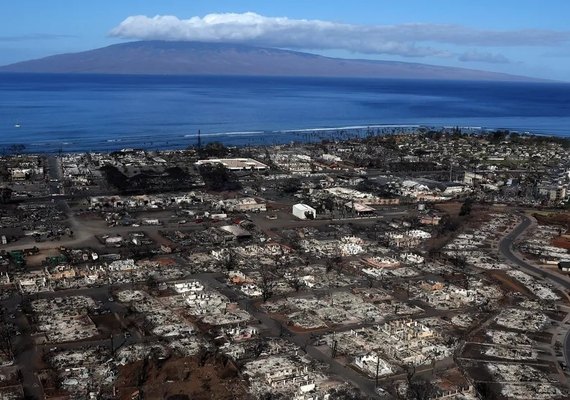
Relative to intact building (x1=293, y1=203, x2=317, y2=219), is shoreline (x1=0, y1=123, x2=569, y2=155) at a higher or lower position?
lower

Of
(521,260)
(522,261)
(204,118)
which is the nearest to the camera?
(522,261)

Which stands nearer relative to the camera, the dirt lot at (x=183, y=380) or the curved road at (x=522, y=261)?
the dirt lot at (x=183, y=380)

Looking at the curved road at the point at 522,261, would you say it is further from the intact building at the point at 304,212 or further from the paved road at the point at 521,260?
the intact building at the point at 304,212

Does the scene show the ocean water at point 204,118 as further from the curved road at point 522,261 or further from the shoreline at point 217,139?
the curved road at point 522,261

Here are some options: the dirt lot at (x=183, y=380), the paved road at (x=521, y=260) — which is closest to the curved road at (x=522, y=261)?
the paved road at (x=521, y=260)

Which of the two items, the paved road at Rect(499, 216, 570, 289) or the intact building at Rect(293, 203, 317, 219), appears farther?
the intact building at Rect(293, 203, 317, 219)

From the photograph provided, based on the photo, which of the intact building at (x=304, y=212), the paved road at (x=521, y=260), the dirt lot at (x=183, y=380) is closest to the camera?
the dirt lot at (x=183, y=380)

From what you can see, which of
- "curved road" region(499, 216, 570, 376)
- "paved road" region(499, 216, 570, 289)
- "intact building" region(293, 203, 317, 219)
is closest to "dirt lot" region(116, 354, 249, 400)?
"curved road" region(499, 216, 570, 376)

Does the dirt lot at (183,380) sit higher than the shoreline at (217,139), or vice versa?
the dirt lot at (183,380)

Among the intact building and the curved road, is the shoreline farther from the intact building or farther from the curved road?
the curved road

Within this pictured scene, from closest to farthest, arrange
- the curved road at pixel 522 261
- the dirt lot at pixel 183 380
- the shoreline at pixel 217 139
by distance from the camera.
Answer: the dirt lot at pixel 183 380 < the curved road at pixel 522 261 < the shoreline at pixel 217 139

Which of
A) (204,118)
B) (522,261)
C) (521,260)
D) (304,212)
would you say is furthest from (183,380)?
(204,118)

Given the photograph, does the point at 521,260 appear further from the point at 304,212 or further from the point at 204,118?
the point at 204,118
